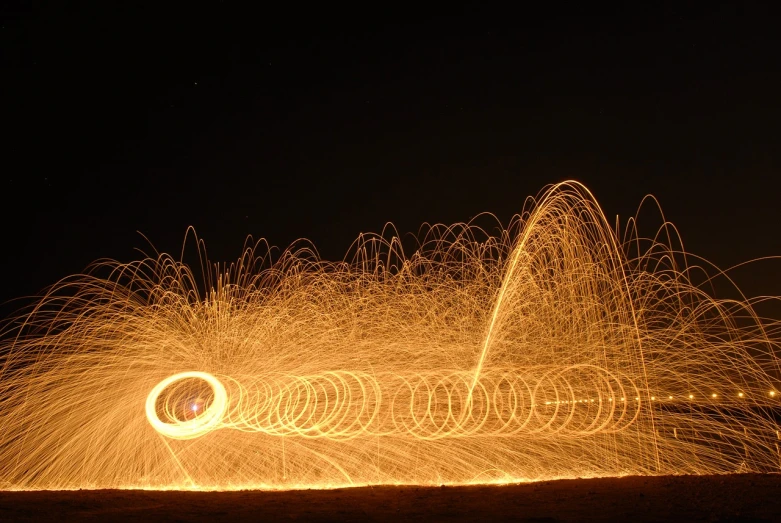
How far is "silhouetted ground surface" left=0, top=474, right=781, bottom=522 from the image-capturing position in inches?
361

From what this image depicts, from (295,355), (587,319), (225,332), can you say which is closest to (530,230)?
(587,319)

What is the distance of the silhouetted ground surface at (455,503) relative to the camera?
9.16 m

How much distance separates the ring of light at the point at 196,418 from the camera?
12.2 metres

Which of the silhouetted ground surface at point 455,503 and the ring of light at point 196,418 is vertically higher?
the ring of light at point 196,418

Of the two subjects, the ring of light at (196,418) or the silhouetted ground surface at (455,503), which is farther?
the ring of light at (196,418)

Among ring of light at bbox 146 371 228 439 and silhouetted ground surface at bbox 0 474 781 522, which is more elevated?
ring of light at bbox 146 371 228 439

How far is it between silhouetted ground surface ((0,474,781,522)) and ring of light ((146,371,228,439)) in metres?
1.15

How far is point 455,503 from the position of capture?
9.91 meters

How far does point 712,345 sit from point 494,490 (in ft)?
16.5

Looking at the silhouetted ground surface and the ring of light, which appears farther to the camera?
the ring of light

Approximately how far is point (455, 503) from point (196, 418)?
5.20 m

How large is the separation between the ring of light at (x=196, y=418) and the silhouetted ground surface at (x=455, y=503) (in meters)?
1.15

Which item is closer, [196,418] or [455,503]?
[455,503]

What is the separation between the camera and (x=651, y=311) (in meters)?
13.5
